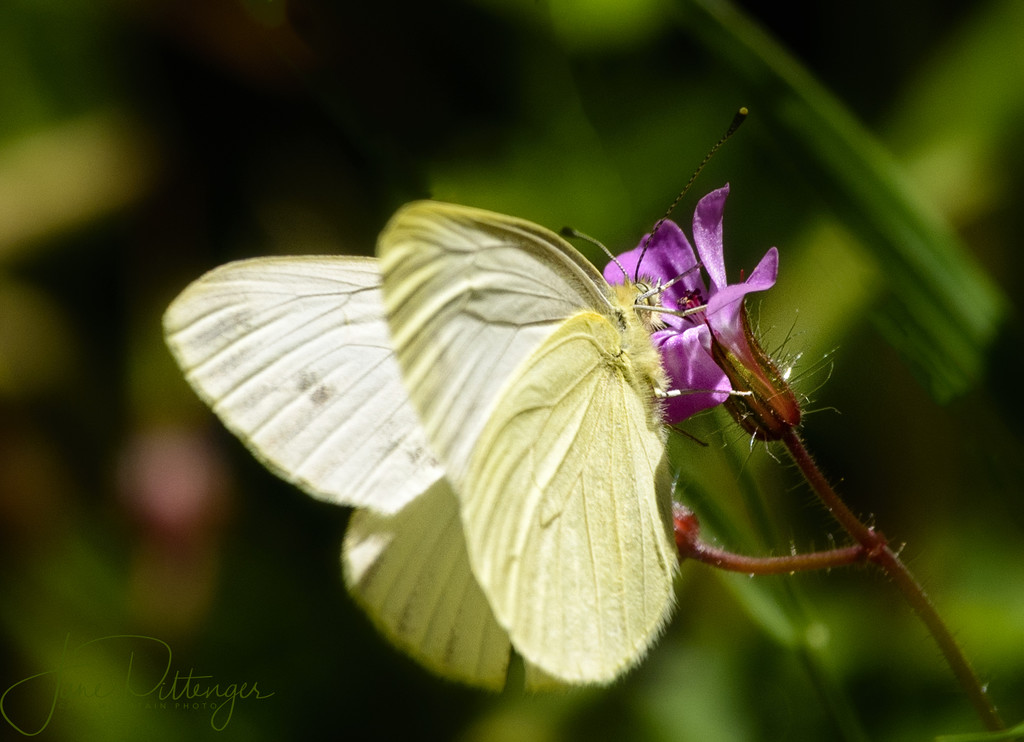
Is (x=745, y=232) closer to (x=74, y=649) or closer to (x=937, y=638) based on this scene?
(x=937, y=638)

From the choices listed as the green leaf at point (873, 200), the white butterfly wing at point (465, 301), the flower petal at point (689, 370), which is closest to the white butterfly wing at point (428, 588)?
the white butterfly wing at point (465, 301)

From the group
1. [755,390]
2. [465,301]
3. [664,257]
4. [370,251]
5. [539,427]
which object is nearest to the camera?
[465,301]

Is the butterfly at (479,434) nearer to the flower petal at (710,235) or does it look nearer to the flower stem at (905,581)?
the flower petal at (710,235)

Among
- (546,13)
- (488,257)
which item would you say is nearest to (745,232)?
(546,13)

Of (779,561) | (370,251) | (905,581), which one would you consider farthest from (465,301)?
(370,251)

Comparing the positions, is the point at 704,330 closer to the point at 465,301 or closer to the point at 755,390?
the point at 755,390

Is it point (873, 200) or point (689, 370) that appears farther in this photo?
point (873, 200)
